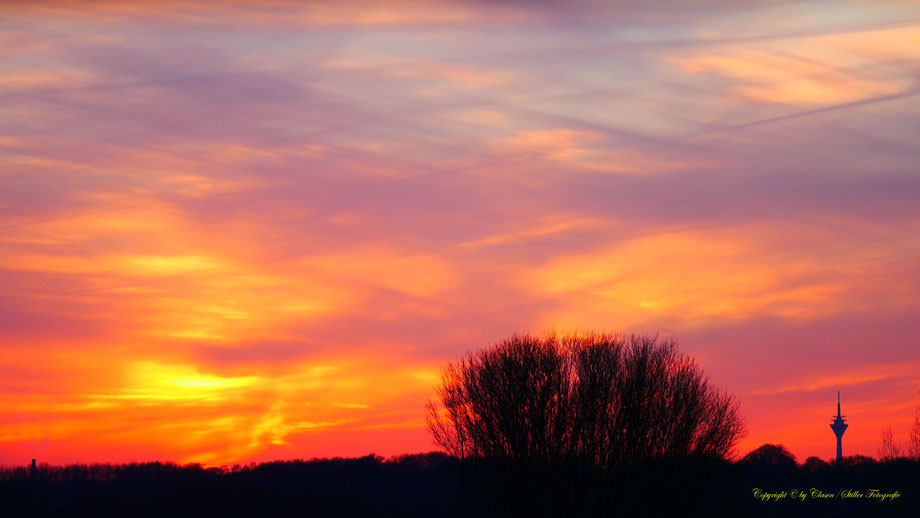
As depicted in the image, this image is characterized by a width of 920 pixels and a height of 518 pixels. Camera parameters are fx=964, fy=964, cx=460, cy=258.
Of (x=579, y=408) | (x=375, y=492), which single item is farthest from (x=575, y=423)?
(x=375, y=492)

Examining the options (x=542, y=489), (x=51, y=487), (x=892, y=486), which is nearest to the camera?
(x=542, y=489)

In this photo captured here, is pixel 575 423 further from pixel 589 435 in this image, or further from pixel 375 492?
pixel 375 492

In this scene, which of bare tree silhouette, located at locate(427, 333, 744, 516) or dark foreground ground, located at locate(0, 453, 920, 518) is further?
dark foreground ground, located at locate(0, 453, 920, 518)

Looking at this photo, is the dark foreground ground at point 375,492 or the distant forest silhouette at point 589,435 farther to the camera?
the dark foreground ground at point 375,492

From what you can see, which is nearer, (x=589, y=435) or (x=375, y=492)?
(x=589, y=435)

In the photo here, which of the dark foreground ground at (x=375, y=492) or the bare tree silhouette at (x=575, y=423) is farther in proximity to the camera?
the dark foreground ground at (x=375, y=492)

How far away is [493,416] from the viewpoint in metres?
52.0

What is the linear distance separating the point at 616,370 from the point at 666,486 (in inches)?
270

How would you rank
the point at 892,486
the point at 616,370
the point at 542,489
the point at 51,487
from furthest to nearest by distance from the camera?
the point at 51,487, the point at 892,486, the point at 616,370, the point at 542,489

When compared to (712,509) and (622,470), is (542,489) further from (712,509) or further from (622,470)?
(712,509)

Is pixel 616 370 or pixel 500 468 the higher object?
pixel 616 370

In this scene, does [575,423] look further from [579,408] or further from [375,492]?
[375,492]

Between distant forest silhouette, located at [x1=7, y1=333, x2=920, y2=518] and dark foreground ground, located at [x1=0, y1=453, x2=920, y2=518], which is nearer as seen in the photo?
distant forest silhouette, located at [x1=7, y1=333, x2=920, y2=518]

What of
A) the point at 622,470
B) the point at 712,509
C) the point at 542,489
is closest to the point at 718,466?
the point at 712,509
